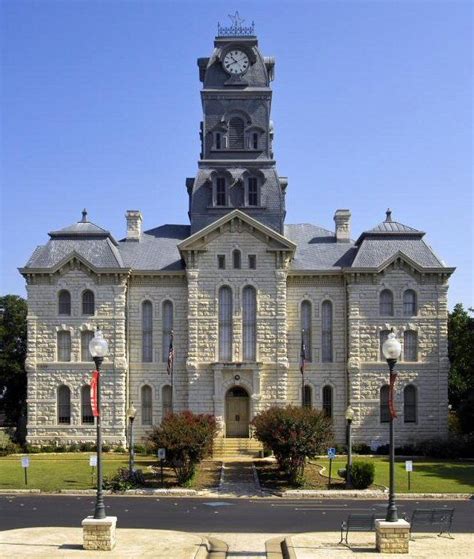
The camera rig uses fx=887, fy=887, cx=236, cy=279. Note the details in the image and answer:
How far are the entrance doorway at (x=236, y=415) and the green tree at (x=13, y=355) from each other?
683 inches

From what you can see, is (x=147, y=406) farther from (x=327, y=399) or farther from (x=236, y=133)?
(x=236, y=133)

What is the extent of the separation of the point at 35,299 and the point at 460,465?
2667cm

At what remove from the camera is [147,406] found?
55000mm

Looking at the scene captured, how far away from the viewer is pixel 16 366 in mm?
64375

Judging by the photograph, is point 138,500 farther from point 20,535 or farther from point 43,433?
point 43,433

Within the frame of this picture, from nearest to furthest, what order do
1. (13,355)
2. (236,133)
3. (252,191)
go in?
1. (252,191)
2. (236,133)
3. (13,355)

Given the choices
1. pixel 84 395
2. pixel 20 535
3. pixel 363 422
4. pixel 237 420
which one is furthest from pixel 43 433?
pixel 20 535

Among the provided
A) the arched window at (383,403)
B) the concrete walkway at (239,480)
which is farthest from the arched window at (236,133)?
the concrete walkway at (239,480)

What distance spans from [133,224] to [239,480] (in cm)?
2261

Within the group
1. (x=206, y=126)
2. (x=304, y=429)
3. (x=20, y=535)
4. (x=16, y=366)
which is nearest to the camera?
(x=20, y=535)

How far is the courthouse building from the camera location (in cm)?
5378

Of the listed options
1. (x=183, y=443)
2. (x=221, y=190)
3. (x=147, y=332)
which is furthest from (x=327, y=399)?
(x=183, y=443)

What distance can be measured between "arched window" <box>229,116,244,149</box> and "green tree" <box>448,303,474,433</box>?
18.7m

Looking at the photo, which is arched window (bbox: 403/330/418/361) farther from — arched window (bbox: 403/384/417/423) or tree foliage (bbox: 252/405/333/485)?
tree foliage (bbox: 252/405/333/485)
